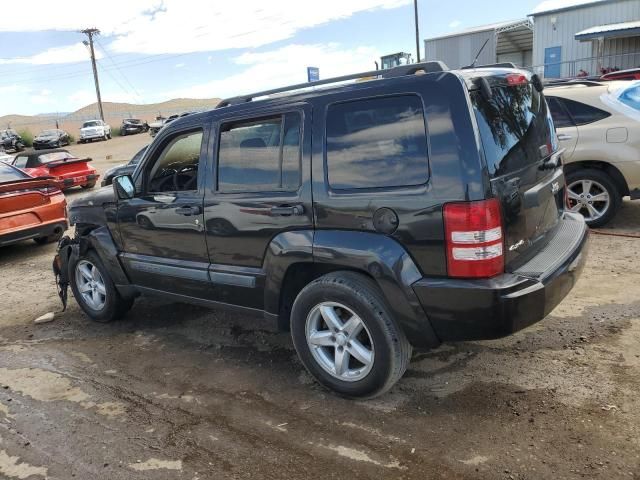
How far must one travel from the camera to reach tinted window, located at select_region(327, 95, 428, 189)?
9.34ft

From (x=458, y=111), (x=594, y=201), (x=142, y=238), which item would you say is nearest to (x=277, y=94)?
(x=458, y=111)

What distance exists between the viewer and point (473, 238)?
2.70 metres

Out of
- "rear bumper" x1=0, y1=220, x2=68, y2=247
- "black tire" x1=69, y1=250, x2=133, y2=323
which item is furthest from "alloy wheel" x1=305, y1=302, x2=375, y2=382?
"rear bumper" x1=0, y1=220, x2=68, y2=247

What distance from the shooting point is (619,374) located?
3.36 m

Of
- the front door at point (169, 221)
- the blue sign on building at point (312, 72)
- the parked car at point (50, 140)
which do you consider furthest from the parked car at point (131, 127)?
the front door at point (169, 221)

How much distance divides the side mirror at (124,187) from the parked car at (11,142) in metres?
41.2

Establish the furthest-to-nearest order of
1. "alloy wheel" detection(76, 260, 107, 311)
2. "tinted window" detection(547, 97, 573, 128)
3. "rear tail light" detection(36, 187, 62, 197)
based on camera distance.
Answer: "rear tail light" detection(36, 187, 62, 197)
"tinted window" detection(547, 97, 573, 128)
"alloy wheel" detection(76, 260, 107, 311)

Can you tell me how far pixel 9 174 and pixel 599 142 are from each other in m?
8.42

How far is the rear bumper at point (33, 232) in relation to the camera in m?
7.62

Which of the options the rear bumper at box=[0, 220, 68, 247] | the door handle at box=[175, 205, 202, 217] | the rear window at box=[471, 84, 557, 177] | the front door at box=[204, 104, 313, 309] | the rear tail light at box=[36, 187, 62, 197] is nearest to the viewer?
the rear window at box=[471, 84, 557, 177]

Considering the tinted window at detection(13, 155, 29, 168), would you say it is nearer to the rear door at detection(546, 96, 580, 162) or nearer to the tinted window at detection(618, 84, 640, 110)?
the rear door at detection(546, 96, 580, 162)

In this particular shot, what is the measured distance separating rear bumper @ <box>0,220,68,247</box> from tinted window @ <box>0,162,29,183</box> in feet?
Answer: 2.75

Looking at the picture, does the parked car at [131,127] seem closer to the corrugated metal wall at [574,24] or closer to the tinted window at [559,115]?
the corrugated metal wall at [574,24]

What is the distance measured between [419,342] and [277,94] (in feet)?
6.11
